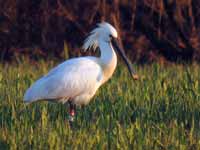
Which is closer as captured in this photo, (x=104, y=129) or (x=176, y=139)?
(x=176, y=139)

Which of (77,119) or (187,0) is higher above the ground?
(187,0)

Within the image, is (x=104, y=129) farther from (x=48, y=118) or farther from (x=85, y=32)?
(x=85, y=32)

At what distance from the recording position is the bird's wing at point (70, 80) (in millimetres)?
9484

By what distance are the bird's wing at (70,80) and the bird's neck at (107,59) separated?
28 cm

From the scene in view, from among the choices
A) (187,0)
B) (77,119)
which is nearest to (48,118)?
(77,119)

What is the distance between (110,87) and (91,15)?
637cm

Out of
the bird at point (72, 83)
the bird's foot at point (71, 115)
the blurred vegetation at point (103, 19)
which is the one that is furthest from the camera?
the blurred vegetation at point (103, 19)

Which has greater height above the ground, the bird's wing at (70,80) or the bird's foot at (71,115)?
the bird's wing at (70,80)

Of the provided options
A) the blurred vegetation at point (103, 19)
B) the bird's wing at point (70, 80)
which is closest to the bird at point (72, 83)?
the bird's wing at point (70, 80)

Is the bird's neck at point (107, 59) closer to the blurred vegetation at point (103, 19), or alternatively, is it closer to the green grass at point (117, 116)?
the green grass at point (117, 116)

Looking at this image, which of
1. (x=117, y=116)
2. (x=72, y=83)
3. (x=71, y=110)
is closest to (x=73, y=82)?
(x=72, y=83)

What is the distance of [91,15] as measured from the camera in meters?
17.0

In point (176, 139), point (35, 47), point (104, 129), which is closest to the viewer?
point (176, 139)

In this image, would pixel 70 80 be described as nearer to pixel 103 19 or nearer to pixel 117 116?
pixel 117 116
